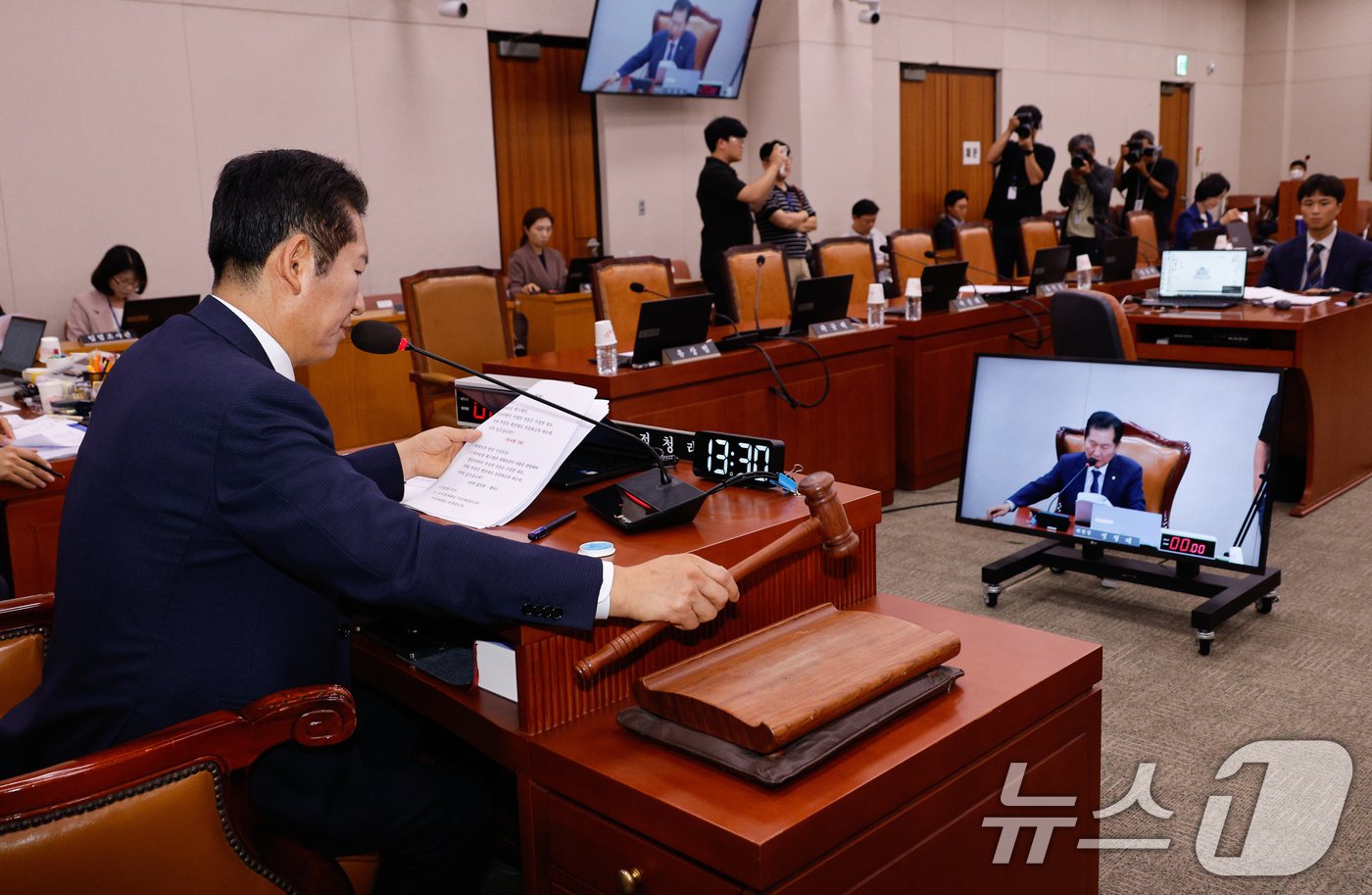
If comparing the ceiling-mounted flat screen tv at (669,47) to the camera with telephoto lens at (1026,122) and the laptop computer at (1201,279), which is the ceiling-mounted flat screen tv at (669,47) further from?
the laptop computer at (1201,279)

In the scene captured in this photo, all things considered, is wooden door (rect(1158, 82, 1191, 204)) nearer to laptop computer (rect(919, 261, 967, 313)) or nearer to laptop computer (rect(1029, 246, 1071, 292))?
laptop computer (rect(1029, 246, 1071, 292))

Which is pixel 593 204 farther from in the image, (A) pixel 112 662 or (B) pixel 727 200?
(A) pixel 112 662

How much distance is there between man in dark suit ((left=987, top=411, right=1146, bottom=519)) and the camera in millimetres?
Result: 2807

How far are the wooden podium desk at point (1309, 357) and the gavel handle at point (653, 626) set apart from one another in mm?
3270

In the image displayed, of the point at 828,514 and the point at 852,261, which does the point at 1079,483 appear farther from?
the point at 852,261

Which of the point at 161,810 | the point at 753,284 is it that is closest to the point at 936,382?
the point at 753,284

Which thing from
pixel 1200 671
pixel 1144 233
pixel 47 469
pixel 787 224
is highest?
pixel 787 224

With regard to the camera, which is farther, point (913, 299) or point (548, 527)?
point (913, 299)

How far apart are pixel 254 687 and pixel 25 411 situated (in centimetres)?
248

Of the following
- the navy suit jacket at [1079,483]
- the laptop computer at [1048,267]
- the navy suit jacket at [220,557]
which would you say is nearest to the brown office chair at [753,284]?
the laptop computer at [1048,267]

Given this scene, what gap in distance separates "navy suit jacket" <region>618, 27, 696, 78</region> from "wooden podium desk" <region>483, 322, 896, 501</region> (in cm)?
362

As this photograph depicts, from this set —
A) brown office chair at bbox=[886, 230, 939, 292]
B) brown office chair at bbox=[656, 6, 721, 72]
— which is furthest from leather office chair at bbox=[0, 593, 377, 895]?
brown office chair at bbox=[656, 6, 721, 72]

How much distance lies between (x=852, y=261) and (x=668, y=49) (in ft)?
9.08

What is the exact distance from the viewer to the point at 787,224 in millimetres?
5645
